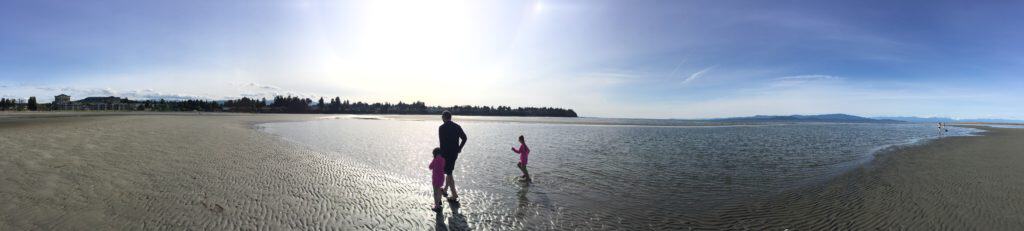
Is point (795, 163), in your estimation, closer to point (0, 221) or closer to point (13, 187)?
point (0, 221)

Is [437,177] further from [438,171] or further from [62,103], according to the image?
[62,103]

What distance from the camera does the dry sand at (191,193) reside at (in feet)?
22.5

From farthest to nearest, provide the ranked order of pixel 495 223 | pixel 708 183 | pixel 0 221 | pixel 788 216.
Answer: pixel 708 183 < pixel 788 216 < pixel 495 223 < pixel 0 221

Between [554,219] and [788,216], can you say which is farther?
[788,216]

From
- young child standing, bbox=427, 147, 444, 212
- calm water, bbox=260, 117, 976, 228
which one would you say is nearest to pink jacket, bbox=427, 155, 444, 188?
young child standing, bbox=427, 147, 444, 212

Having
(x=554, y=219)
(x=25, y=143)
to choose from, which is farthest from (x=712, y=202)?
(x=25, y=143)

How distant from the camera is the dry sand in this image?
Answer: 685 cm

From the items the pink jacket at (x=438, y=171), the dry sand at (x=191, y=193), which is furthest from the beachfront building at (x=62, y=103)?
the pink jacket at (x=438, y=171)

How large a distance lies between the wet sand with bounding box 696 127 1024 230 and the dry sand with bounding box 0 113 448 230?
709 centimetres

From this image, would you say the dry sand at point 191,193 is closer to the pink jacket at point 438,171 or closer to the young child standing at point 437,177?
the young child standing at point 437,177

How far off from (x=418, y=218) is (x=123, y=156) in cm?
1378

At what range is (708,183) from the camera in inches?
476

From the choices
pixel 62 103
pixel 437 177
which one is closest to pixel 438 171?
pixel 437 177

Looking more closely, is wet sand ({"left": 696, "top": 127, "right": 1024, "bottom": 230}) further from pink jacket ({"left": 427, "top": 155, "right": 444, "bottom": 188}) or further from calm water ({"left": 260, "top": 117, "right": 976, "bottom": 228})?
pink jacket ({"left": 427, "top": 155, "right": 444, "bottom": 188})
